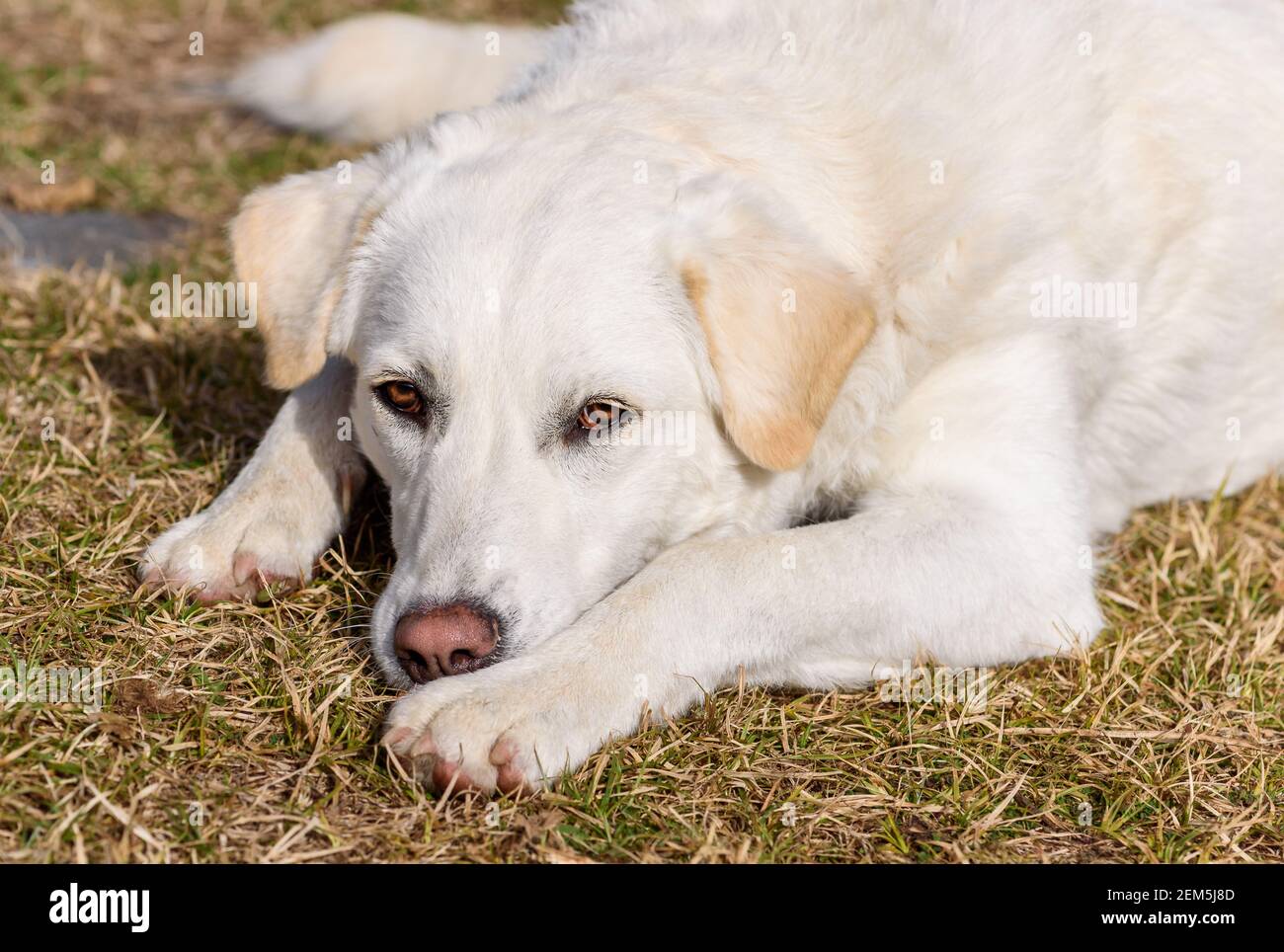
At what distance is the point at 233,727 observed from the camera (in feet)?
10.5

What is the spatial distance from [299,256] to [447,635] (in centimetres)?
124

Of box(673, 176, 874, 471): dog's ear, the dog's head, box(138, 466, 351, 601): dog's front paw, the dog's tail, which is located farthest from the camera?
the dog's tail

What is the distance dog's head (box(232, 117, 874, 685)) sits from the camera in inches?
127

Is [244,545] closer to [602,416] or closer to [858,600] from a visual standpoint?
[602,416]

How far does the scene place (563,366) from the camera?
10.6 feet

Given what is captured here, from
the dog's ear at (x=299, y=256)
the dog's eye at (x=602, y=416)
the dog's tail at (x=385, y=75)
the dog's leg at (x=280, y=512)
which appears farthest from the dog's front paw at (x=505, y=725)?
the dog's tail at (x=385, y=75)

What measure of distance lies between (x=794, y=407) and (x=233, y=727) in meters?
1.49

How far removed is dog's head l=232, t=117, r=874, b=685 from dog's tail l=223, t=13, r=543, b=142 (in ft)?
10.7

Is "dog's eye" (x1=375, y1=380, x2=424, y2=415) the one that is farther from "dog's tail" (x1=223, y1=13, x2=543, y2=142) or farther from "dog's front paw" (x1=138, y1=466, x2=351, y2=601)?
"dog's tail" (x1=223, y1=13, x2=543, y2=142)

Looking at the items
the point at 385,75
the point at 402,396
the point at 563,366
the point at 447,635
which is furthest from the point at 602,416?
the point at 385,75

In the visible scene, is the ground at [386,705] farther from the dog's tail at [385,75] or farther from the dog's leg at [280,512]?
the dog's tail at [385,75]

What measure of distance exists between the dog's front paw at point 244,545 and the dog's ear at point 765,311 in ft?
3.97

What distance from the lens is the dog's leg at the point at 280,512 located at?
3662 mm

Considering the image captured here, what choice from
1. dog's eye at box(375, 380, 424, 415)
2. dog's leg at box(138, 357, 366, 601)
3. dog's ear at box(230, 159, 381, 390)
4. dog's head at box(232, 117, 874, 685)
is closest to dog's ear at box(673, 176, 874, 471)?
dog's head at box(232, 117, 874, 685)
